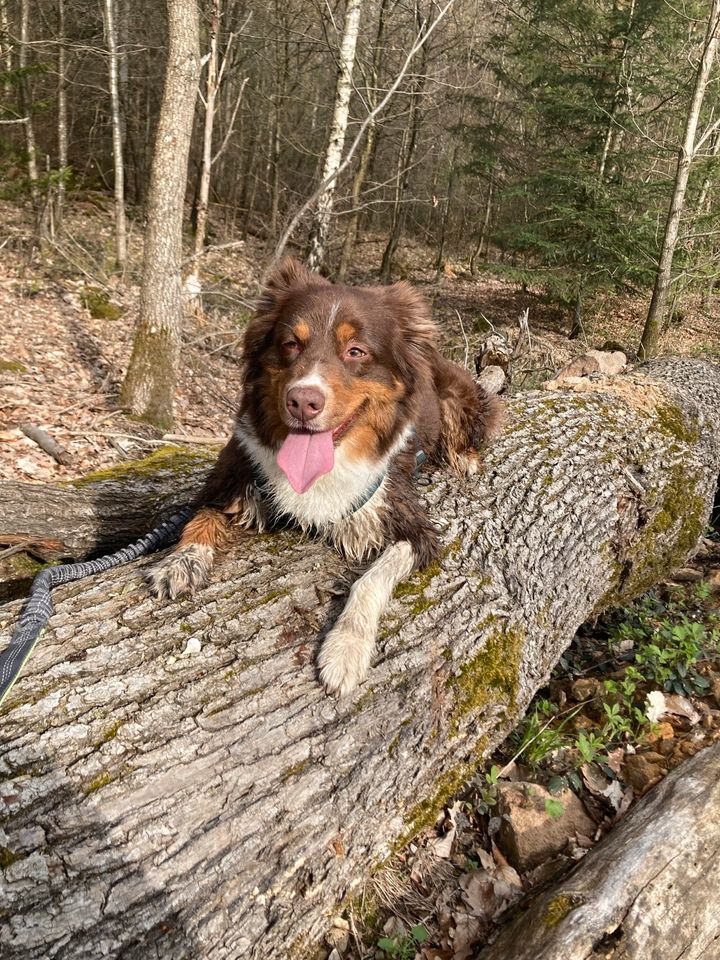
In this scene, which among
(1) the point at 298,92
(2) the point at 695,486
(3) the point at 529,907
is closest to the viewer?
(3) the point at 529,907

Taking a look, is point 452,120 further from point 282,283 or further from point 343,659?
point 343,659

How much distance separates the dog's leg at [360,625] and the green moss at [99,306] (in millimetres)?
10318

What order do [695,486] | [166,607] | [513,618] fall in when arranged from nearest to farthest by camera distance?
[166,607], [513,618], [695,486]

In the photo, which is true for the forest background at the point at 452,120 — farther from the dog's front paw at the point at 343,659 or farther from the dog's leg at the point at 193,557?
the dog's front paw at the point at 343,659

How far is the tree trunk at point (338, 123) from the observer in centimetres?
1095

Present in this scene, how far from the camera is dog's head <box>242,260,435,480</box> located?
2725 mm

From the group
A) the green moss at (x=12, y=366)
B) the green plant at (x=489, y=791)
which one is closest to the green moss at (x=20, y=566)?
the green plant at (x=489, y=791)

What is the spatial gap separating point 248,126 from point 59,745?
87.4 ft

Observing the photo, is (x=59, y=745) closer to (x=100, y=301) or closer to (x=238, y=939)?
(x=238, y=939)

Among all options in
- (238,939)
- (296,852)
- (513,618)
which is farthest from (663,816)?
(238,939)

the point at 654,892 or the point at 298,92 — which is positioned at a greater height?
the point at 298,92

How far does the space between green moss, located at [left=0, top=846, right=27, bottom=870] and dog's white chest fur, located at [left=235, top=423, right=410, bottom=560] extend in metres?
1.79

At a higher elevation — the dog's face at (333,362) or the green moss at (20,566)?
the dog's face at (333,362)

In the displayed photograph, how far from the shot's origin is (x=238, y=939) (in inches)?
70.5
